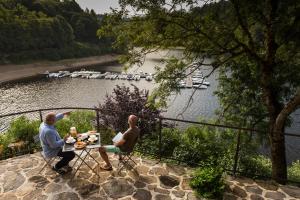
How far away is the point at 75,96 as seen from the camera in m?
43.4

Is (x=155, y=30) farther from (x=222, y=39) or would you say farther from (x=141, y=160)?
(x=141, y=160)

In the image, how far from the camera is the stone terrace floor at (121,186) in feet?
20.6

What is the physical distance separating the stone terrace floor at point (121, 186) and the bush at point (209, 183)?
22cm

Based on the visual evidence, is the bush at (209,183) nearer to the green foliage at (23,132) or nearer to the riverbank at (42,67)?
the green foliage at (23,132)

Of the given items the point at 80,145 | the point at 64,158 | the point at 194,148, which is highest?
the point at 80,145

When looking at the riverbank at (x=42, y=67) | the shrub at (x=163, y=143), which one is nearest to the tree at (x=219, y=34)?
the shrub at (x=163, y=143)

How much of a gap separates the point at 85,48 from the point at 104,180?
77832 millimetres

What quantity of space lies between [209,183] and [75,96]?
3949 cm

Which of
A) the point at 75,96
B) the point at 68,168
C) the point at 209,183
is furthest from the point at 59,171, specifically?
the point at 75,96

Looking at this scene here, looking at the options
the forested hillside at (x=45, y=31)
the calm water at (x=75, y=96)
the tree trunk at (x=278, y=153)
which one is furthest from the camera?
the forested hillside at (x=45, y=31)

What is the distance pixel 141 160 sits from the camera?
25.6 ft

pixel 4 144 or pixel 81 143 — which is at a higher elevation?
pixel 81 143

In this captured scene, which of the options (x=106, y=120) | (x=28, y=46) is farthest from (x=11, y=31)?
(x=106, y=120)

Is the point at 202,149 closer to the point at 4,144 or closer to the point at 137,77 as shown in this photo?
the point at 4,144
